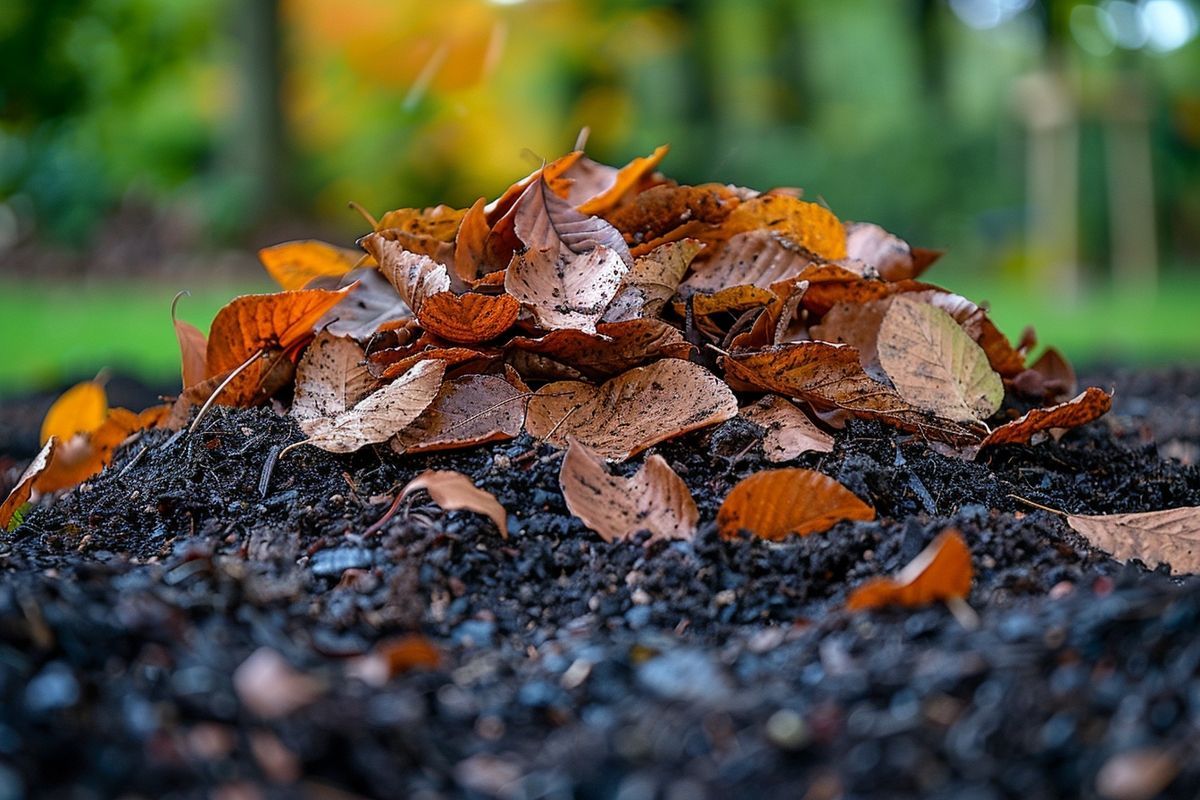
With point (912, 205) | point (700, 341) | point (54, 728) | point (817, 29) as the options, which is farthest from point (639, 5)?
point (54, 728)

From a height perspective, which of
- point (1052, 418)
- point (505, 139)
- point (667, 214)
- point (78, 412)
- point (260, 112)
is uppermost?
point (667, 214)

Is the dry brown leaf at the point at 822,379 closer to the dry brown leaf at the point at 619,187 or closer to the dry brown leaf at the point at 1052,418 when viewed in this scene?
the dry brown leaf at the point at 1052,418

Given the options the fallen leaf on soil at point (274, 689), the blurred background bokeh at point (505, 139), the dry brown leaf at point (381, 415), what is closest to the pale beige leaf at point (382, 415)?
the dry brown leaf at point (381, 415)

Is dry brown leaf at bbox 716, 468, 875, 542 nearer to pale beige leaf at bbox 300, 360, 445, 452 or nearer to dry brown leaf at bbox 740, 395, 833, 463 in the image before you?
dry brown leaf at bbox 740, 395, 833, 463

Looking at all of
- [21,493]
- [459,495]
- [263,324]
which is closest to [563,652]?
[459,495]

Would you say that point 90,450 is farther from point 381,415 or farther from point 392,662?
point 392,662

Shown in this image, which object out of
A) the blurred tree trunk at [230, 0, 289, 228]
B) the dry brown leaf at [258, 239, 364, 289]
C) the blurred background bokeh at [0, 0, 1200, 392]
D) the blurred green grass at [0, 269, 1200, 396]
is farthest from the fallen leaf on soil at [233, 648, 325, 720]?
the blurred tree trunk at [230, 0, 289, 228]

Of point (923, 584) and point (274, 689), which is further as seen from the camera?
point (923, 584)
